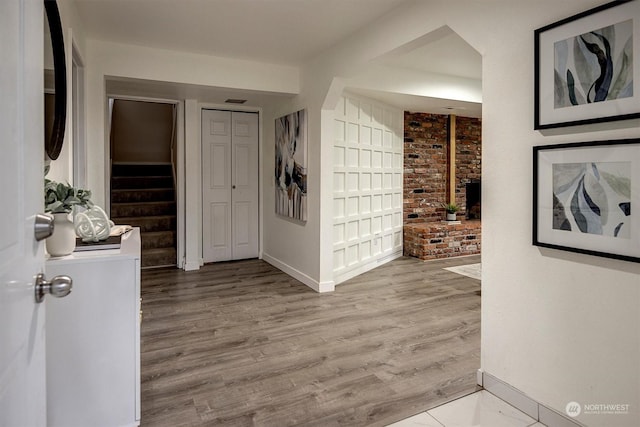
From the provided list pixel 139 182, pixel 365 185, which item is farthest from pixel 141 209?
pixel 365 185

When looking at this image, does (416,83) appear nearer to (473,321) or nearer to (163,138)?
(473,321)

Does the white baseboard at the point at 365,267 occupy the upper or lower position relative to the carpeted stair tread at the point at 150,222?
lower

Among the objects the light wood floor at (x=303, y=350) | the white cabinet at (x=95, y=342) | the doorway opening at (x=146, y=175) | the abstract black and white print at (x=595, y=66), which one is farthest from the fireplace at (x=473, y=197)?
the white cabinet at (x=95, y=342)

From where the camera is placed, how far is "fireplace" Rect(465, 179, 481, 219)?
702cm

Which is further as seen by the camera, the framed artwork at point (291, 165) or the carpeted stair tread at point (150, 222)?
the carpeted stair tread at point (150, 222)

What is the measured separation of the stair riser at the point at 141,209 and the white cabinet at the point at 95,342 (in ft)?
14.9

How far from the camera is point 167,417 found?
2029 millimetres

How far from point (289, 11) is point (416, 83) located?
2148 mm

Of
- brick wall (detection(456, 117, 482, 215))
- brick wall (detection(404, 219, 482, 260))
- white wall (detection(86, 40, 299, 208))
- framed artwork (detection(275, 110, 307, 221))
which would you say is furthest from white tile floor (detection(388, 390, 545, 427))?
brick wall (detection(456, 117, 482, 215))

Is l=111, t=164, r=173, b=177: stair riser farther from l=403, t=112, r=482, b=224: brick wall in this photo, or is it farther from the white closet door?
l=403, t=112, r=482, b=224: brick wall

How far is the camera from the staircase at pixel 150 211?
5586 millimetres

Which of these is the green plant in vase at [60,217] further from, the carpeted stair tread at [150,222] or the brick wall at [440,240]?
the brick wall at [440,240]

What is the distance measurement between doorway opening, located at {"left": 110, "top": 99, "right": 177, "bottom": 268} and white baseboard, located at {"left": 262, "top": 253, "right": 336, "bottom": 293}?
130 cm

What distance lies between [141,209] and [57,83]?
4.08 metres
